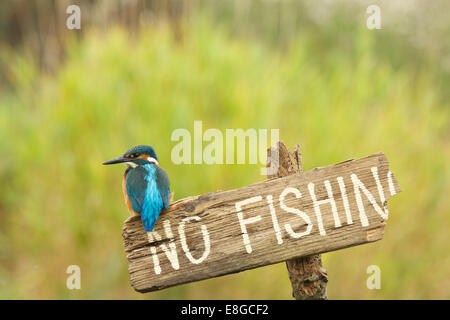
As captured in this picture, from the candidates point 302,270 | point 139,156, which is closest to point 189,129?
point 139,156

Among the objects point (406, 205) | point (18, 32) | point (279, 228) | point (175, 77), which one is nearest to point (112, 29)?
point (175, 77)

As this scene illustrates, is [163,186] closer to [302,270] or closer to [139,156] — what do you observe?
[139,156]

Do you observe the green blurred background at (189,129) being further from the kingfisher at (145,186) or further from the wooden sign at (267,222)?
the wooden sign at (267,222)

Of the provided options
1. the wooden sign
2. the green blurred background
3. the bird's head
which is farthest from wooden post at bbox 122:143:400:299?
the green blurred background

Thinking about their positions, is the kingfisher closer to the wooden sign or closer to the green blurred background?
the wooden sign

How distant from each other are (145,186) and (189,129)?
1785 mm

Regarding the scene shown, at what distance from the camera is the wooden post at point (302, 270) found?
1.07 meters

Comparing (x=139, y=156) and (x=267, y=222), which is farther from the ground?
(x=139, y=156)

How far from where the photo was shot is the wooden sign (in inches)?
38.4

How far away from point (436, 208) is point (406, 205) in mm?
320

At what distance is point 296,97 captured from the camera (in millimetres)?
3365

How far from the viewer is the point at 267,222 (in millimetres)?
986

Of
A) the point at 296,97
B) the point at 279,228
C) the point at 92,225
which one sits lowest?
the point at 279,228

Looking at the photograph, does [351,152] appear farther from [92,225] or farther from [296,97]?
[92,225]
